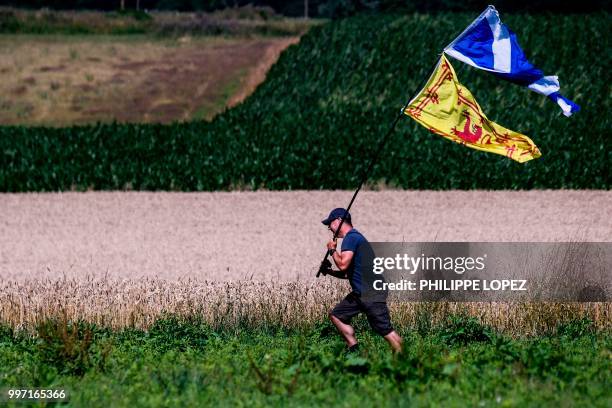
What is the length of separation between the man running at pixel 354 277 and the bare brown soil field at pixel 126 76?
30753 mm

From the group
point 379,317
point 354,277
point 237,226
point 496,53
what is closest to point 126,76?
point 237,226

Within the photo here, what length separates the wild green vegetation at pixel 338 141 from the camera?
31.7 metres

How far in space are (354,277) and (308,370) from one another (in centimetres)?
118

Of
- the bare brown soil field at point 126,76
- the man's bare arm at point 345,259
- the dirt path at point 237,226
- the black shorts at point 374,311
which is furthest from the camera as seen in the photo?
the bare brown soil field at point 126,76

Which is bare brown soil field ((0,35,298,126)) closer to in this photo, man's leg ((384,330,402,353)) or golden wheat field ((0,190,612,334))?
golden wheat field ((0,190,612,334))

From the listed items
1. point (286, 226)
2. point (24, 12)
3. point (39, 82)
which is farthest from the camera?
point (24, 12)

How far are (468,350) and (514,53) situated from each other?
10.9 ft

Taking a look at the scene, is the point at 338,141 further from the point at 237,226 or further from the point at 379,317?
the point at 379,317

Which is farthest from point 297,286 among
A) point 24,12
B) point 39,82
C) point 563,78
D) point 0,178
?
point 24,12

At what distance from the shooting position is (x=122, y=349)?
40.8 feet

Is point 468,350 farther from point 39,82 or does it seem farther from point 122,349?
point 39,82

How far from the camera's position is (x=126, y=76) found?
1980 inches

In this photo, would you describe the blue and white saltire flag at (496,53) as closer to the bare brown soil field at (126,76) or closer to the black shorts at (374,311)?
the black shorts at (374,311)

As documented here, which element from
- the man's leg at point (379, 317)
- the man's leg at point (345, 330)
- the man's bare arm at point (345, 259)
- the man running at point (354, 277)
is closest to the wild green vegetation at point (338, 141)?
the man's leg at point (345, 330)
